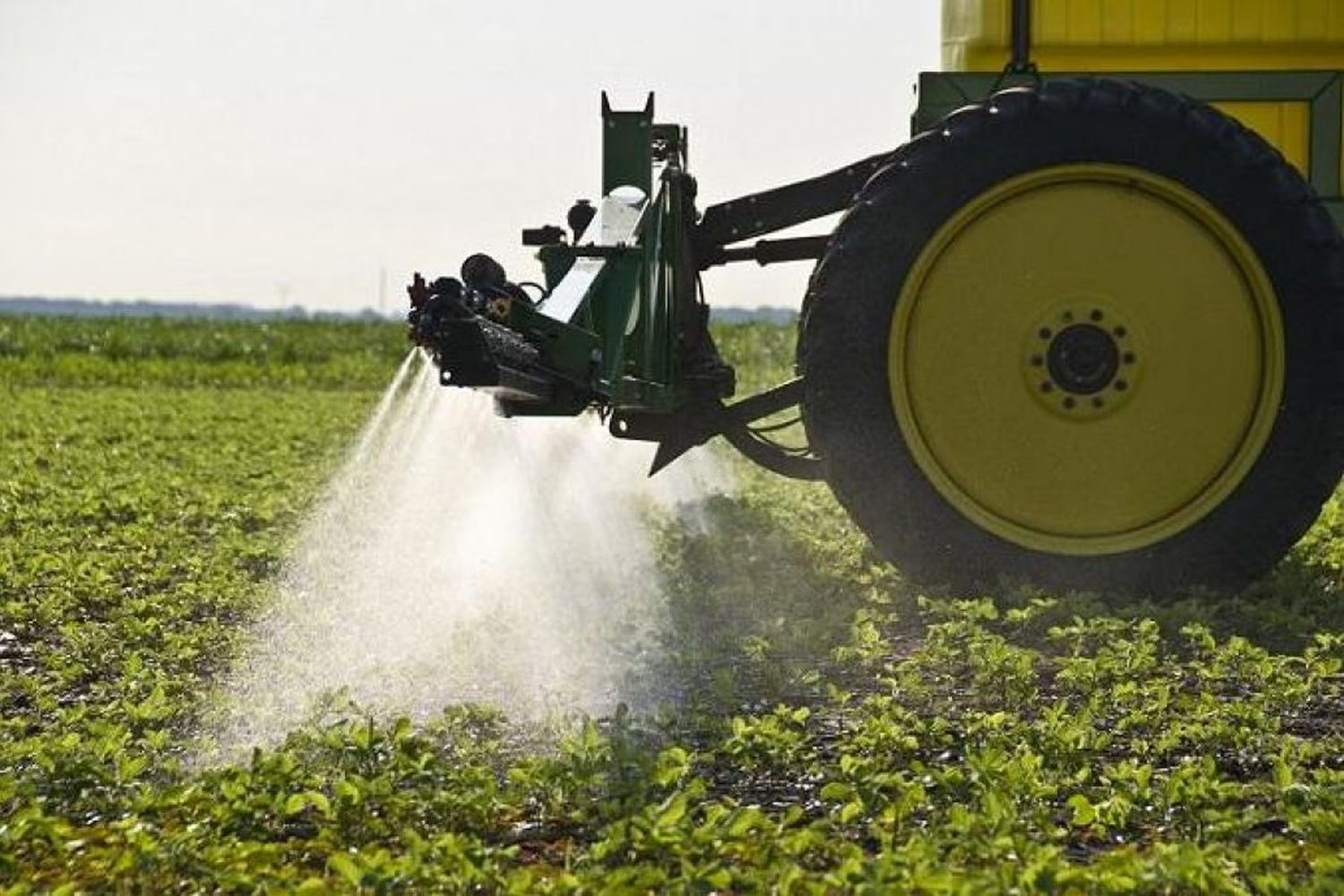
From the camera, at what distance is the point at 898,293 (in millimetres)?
6805

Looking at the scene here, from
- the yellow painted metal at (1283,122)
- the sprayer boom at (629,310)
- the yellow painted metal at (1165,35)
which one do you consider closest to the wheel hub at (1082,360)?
the sprayer boom at (629,310)

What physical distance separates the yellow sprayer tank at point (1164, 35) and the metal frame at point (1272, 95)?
0.16 metres

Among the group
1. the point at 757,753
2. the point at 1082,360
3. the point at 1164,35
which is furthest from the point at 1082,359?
the point at 757,753

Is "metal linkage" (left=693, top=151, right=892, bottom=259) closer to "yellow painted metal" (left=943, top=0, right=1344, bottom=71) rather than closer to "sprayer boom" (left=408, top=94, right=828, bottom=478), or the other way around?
"sprayer boom" (left=408, top=94, right=828, bottom=478)

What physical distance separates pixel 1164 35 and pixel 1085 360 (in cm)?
170

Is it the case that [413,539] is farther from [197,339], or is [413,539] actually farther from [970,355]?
[197,339]

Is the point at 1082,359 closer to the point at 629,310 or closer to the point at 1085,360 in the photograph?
the point at 1085,360

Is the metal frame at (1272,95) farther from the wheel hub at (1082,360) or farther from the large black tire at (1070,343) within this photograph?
the wheel hub at (1082,360)

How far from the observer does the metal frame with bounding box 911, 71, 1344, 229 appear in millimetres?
7535

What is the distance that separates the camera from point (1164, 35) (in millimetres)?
7844

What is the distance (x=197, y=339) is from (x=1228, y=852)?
1189 inches

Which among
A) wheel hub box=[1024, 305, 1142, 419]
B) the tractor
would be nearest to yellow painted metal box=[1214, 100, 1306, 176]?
the tractor

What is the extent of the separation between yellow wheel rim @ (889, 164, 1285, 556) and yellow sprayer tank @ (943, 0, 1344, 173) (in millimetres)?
1174

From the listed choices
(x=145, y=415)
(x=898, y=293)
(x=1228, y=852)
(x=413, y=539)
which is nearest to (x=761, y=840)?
(x=1228, y=852)
